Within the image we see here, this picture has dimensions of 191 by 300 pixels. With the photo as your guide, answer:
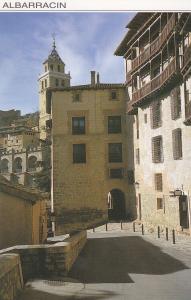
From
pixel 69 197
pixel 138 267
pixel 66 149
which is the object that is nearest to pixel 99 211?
pixel 69 197

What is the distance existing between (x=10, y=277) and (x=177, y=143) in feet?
35.8

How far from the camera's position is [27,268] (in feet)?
22.7

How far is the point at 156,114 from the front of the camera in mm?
17578

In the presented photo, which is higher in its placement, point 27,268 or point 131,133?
point 131,133

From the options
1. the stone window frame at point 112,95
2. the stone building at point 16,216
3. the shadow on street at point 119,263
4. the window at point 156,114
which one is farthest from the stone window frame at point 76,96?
the stone building at point 16,216

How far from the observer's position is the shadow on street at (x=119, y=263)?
7.38m

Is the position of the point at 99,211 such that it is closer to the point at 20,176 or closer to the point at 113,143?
the point at 113,143

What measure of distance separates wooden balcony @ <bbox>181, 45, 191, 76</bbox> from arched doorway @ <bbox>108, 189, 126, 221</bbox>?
10.6 m

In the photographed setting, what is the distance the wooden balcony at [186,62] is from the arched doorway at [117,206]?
34.8ft

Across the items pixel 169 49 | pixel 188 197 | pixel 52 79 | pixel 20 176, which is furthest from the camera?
pixel 52 79

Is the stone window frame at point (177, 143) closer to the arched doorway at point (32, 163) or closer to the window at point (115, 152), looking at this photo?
the window at point (115, 152)

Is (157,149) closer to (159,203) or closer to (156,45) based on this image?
(159,203)

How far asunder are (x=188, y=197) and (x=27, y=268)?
8670 mm

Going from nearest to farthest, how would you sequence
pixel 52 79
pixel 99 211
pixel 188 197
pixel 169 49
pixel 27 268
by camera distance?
pixel 27 268, pixel 188 197, pixel 169 49, pixel 99 211, pixel 52 79
